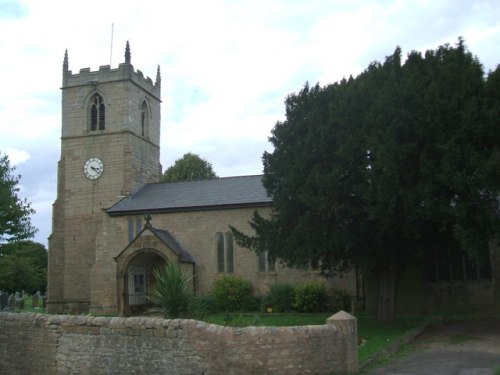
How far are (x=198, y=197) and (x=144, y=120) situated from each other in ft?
37.0

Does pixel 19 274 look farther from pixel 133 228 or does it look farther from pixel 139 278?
pixel 139 278

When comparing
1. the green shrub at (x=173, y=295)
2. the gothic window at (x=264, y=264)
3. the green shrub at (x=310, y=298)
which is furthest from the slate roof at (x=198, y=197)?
the green shrub at (x=173, y=295)

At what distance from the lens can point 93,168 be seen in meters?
39.6

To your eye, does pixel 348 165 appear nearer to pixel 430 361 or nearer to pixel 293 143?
pixel 293 143

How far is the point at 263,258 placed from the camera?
31984 millimetres

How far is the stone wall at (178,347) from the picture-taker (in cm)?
1215

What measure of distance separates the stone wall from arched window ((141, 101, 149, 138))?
2821 cm

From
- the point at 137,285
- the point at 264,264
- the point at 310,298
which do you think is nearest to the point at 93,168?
the point at 137,285

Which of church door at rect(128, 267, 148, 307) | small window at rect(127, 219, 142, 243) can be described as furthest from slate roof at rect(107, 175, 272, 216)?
church door at rect(128, 267, 148, 307)

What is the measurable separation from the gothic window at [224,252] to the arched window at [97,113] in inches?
542

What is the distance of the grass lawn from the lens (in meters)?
16.0

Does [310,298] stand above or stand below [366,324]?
above

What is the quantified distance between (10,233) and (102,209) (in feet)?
18.1

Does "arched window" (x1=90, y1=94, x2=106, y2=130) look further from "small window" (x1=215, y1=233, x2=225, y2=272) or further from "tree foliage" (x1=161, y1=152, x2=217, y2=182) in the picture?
"tree foliage" (x1=161, y1=152, x2=217, y2=182)
